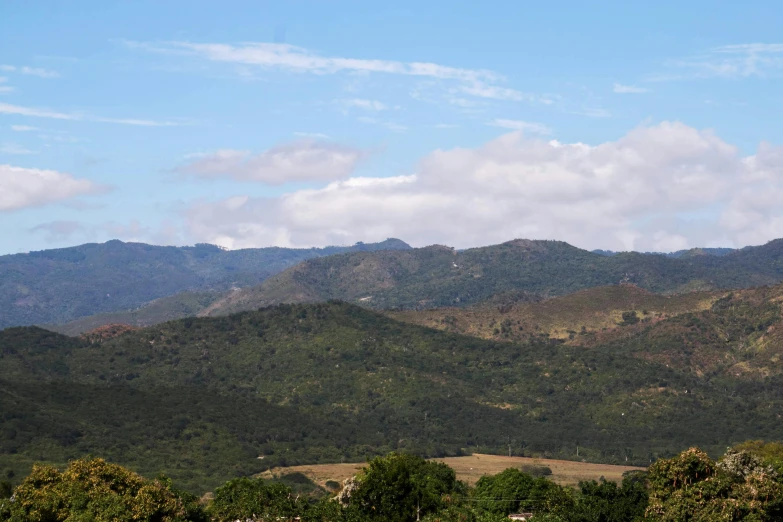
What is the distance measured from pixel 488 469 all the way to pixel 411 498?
88390 millimetres

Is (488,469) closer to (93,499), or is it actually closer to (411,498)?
(411,498)

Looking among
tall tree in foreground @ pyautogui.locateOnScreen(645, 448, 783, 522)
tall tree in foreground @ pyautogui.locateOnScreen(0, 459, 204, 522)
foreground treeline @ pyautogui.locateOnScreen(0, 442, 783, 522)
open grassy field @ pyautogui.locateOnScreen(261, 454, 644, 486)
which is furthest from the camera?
open grassy field @ pyautogui.locateOnScreen(261, 454, 644, 486)

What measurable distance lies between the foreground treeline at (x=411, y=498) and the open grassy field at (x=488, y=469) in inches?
2371

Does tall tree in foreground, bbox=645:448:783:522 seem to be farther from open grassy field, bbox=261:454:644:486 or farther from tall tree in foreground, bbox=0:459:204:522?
open grassy field, bbox=261:454:644:486

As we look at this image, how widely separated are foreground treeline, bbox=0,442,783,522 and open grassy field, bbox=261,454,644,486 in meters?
60.2

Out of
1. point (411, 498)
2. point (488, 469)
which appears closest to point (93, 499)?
point (411, 498)

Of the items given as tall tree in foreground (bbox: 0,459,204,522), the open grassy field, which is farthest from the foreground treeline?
the open grassy field

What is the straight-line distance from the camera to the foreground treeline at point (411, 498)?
71312 mm

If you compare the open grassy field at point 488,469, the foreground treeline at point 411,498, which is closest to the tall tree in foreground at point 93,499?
the foreground treeline at point 411,498

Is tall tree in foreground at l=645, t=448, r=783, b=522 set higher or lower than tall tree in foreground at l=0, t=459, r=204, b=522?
lower

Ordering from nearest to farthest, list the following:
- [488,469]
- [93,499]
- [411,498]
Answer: [93,499]
[411,498]
[488,469]

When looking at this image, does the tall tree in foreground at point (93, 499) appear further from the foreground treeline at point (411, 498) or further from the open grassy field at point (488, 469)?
the open grassy field at point (488, 469)

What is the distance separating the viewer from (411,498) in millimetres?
85125

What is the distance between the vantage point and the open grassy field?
157750 mm
